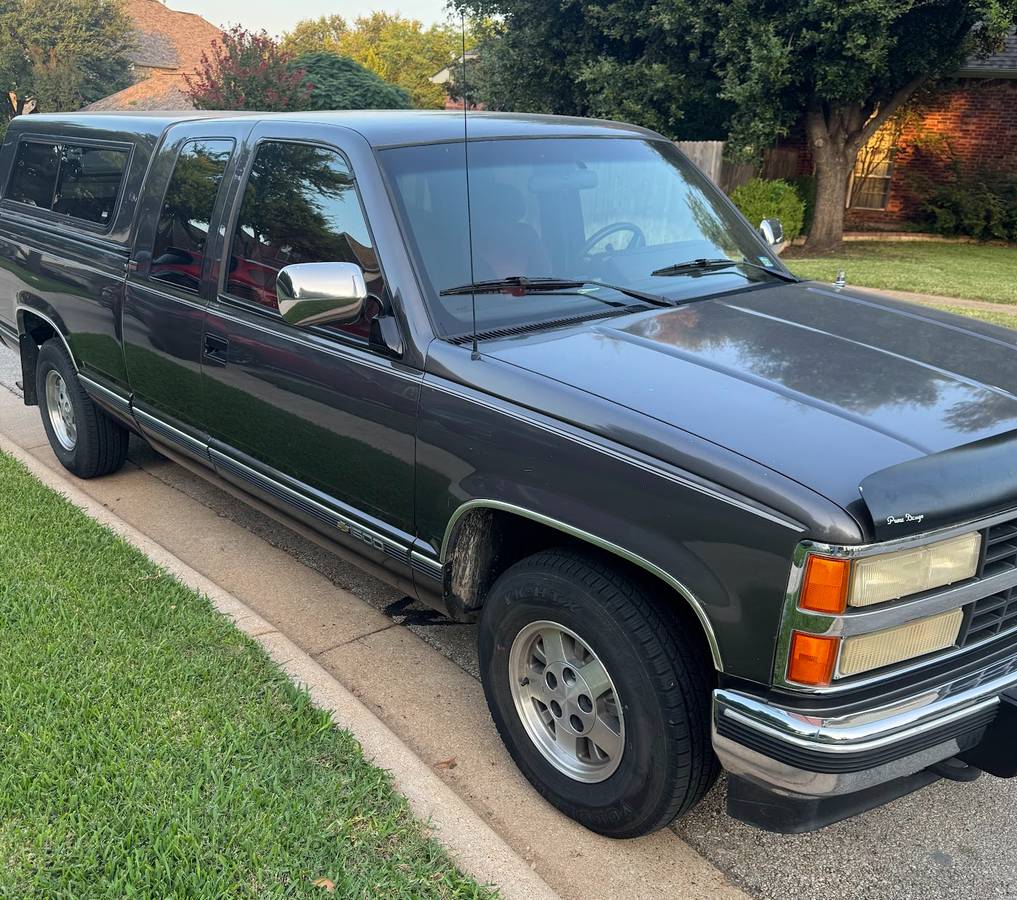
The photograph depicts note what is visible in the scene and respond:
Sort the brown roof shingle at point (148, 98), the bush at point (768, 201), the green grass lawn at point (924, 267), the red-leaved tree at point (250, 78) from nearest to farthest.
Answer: the green grass lawn at point (924, 267) → the bush at point (768, 201) → the red-leaved tree at point (250, 78) → the brown roof shingle at point (148, 98)

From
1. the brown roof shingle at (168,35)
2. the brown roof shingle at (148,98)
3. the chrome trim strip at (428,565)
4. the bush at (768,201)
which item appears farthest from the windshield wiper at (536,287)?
the brown roof shingle at (168,35)

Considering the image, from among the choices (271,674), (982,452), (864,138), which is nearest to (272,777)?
(271,674)

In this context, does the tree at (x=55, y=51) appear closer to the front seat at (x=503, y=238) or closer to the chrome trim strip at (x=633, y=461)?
the front seat at (x=503, y=238)

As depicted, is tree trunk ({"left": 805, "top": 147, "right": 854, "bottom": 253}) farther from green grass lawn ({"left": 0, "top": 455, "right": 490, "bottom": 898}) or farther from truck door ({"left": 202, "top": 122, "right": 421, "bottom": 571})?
green grass lawn ({"left": 0, "top": 455, "right": 490, "bottom": 898})

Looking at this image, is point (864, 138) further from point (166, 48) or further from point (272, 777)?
point (166, 48)

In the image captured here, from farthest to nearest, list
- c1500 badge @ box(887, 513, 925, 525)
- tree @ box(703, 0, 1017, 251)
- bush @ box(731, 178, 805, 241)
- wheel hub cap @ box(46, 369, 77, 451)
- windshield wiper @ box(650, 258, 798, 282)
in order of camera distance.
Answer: bush @ box(731, 178, 805, 241), tree @ box(703, 0, 1017, 251), wheel hub cap @ box(46, 369, 77, 451), windshield wiper @ box(650, 258, 798, 282), c1500 badge @ box(887, 513, 925, 525)

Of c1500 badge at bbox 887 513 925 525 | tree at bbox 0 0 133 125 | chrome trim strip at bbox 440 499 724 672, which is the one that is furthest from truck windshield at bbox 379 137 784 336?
tree at bbox 0 0 133 125

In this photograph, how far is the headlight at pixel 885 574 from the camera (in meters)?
2.07

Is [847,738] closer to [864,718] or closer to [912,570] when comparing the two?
[864,718]

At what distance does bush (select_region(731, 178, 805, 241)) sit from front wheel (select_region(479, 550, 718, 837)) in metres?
15.0

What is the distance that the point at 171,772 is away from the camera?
277 centimetres

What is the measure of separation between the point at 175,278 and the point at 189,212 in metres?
0.29

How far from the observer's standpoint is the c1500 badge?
2.05 meters

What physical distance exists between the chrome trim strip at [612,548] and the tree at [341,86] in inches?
931
